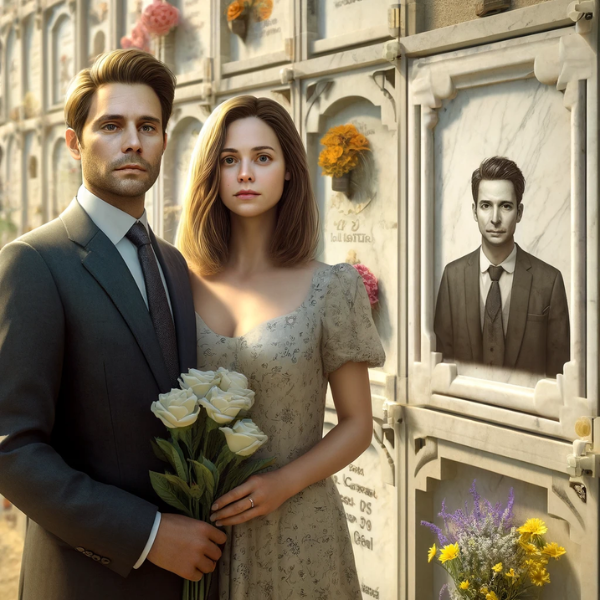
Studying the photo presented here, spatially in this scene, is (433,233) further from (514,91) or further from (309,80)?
(309,80)

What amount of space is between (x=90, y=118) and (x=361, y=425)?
110cm

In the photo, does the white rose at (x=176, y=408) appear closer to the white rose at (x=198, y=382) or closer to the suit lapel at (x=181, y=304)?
the white rose at (x=198, y=382)

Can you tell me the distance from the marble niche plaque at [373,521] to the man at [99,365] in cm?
269

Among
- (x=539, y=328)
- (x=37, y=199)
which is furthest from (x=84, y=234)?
(x=37, y=199)

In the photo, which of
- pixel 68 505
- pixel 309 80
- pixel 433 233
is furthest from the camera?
pixel 309 80

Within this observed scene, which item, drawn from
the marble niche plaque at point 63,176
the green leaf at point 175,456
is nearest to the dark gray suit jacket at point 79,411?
the green leaf at point 175,456

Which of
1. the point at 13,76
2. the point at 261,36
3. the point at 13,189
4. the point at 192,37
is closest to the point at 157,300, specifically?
the point at 261,36

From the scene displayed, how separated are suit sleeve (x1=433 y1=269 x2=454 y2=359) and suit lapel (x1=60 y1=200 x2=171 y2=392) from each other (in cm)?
244

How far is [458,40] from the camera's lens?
12.4ft

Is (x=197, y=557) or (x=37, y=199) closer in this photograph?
(x=197, y=557)

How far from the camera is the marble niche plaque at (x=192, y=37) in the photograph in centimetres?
600

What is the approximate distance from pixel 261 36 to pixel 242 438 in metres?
4.36

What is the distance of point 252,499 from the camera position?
1.81 meters

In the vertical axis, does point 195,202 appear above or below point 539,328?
above
